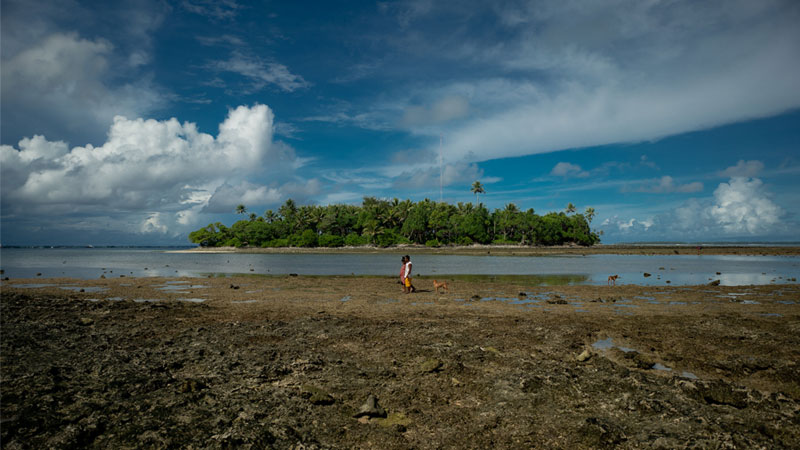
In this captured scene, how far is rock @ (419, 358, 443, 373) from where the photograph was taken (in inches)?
338

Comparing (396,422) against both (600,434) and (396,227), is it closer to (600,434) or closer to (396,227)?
(600,434)

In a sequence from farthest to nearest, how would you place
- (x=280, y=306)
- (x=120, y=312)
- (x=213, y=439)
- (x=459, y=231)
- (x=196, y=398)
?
(x=459, y=231)
(x=280, y=306)
(x=120, y=312)
(x=196, y=398)
(x=213, y=439)

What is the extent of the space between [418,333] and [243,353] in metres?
4.83

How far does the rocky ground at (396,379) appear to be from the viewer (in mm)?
5844

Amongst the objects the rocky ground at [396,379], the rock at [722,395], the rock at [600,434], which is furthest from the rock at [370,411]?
the rock at [722,395]

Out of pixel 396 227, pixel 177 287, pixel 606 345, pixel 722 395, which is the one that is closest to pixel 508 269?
pixel 177 287

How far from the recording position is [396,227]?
130 metres

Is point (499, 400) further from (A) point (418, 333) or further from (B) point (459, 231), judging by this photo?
(B) point (459, 231)

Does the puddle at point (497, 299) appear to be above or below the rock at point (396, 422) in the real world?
below

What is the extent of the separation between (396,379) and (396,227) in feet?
401

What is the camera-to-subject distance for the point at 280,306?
17406 mm

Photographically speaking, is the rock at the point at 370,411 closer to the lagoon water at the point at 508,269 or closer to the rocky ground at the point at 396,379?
the rocky ground at the point at 396,379

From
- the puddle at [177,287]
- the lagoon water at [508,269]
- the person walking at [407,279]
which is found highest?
the person walking at [407,279]

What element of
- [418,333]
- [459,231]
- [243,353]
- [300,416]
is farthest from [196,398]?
[459,231]
